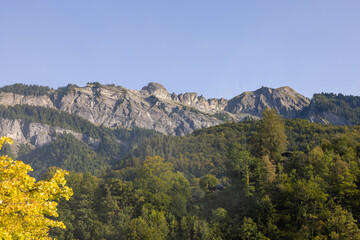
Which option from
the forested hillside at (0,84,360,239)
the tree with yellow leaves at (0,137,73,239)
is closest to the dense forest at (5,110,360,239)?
the forested hillside at (0,84,360,239)

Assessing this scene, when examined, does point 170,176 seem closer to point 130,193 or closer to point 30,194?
point 130,193

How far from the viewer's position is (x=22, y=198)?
14.1m

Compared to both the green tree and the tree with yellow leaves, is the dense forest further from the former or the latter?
the tree with yellow leaves

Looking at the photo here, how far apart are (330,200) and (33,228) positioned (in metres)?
59.3

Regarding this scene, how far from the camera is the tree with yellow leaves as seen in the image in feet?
45.3

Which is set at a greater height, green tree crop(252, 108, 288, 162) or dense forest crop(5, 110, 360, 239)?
green tree crop(252, 108, 288, 162)

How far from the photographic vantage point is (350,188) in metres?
60.8

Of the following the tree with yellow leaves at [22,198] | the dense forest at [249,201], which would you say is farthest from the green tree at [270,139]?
the tree with yellow leaves at [22,198]

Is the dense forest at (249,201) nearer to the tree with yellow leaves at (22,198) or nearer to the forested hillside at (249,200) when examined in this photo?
the forested hillside at (249,200)

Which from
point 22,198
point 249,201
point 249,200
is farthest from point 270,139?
point 22,198

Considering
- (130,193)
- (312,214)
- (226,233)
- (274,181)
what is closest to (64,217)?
(130,193)

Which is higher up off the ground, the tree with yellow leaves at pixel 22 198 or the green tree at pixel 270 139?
the green tree at pixel 270 139

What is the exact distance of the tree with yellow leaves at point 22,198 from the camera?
13.8 metres

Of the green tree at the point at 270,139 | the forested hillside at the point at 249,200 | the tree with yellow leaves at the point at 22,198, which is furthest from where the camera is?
the green tree at the point at 270,139
